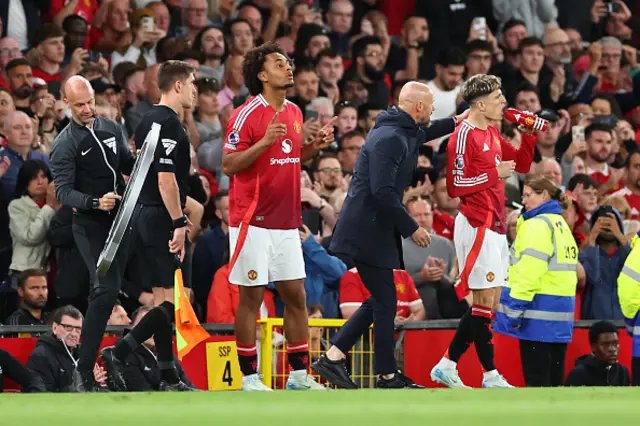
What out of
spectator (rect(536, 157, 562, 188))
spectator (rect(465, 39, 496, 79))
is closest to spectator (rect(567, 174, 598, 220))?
spectator (rect(536, 157, 562, 188))

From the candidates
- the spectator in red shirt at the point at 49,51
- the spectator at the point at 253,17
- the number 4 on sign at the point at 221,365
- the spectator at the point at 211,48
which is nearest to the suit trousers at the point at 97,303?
the number 4 on sign at the point at 221,365

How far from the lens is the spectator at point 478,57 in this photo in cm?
1839

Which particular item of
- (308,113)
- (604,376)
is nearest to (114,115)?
(308,113)

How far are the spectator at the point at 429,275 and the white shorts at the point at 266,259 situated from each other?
3848 mm

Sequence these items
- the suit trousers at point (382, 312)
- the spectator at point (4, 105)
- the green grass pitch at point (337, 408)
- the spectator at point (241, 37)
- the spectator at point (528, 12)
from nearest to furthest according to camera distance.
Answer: the green grass pitch at point (337, 408) < the suit trousers at point (382, 312) < the spectator at point (4, 105) < the spectator at point (241, 37) < the spectator at point (528, 12)

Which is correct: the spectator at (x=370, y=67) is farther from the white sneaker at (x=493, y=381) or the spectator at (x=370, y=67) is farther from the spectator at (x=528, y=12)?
the white sneaker at (x=493, y=381)

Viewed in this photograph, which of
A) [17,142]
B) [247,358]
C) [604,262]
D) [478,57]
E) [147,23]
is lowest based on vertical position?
[247,358]

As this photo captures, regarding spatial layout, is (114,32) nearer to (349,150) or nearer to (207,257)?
(349,150)

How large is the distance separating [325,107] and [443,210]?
1.86m

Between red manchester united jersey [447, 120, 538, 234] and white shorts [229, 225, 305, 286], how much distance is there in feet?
5.48

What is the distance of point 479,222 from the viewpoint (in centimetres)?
1112

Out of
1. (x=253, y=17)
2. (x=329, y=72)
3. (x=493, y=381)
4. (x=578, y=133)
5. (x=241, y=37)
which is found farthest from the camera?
(x=253, y=17)

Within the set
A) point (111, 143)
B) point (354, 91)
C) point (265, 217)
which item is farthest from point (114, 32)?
point (265, 217)

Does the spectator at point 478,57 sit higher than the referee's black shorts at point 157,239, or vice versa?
the spectator at point 478,57
